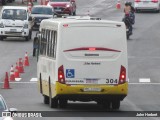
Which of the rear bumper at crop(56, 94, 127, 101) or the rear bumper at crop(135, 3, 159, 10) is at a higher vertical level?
the rear bumper at crop(56, 94, 127, 101)

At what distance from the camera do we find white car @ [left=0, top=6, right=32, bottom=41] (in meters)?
54.2

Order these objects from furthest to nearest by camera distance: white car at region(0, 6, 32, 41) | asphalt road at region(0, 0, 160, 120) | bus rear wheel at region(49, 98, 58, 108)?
white car at region(0, 6, 32, 41)
asphalt road at region(0, 0, 160, 120)
bus rear wheel at region(49, 98, 58, 108)

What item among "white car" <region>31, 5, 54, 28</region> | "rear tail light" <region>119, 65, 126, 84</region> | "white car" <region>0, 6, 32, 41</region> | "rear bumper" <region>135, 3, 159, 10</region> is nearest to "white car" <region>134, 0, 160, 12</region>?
"rear bumper" <region>135, 3, 159, 10</region>

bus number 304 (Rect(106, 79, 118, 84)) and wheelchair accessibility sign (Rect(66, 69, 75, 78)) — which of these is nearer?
wheelchair accessibility sign (Rect(66, 69, 75, 78))

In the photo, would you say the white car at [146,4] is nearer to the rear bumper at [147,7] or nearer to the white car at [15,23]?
the rear bumper at [147,7]

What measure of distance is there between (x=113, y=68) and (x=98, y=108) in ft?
5.87

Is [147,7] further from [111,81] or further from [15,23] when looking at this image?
[111,81]

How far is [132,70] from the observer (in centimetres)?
4231

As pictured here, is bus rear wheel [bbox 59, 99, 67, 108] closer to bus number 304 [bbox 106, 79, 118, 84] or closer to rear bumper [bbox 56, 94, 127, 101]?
rear bumper [bbox 56, 94, 127, 101]

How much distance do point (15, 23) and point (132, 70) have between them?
1385 centimetres

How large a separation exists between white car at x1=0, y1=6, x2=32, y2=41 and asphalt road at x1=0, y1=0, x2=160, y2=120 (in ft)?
1.82

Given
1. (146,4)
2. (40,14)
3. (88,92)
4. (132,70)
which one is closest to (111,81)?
(88,92)

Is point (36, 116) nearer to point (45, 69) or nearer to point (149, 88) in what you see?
point (45, 69)

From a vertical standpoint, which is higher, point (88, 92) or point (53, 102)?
A: point (88, 92)
